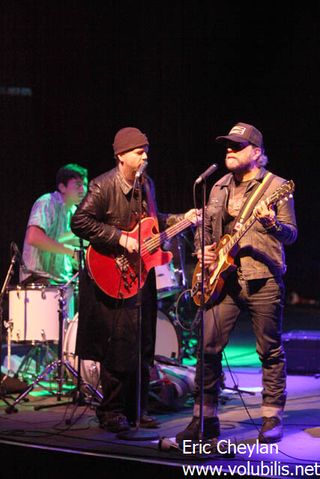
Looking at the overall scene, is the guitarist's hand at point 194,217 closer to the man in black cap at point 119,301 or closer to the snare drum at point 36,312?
the man in black cap at point 119,301

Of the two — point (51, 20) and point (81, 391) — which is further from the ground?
point (51, 20)

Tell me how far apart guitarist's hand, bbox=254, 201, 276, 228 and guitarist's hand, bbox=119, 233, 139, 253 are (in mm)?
1170

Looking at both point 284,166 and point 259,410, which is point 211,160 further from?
point 259,410

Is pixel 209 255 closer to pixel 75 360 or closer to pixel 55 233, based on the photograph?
pixel 75 360

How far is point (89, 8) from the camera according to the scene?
11.5 meters

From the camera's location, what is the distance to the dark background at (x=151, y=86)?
1141cm

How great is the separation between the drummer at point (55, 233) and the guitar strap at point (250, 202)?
9.31 feet

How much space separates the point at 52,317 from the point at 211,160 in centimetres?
490

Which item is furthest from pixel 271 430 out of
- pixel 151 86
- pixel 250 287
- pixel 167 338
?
pixel 151 86

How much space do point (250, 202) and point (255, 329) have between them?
942mm

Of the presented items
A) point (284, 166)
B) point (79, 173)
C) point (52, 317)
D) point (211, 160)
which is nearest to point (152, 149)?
point (211, 160)

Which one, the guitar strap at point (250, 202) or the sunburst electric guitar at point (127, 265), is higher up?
the guitar strap at point (250, 202)

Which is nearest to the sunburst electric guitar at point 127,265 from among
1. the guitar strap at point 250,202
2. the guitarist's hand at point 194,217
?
the guitarist's hand at point 194,217

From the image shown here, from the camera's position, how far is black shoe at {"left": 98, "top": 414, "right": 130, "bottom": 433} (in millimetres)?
6371
